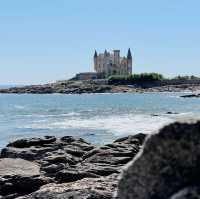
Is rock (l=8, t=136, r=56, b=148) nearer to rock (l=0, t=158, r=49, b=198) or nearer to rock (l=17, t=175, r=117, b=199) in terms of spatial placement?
rock (l=0, t=158, r=49, b=198)

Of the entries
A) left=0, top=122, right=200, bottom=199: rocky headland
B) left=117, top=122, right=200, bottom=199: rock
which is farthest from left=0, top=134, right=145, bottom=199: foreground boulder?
left=117, top=122, right=200, bottom=199: rock

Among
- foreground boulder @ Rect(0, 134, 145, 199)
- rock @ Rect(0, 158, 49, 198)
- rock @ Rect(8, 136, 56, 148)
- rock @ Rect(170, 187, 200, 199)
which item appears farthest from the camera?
rock @ Rect(8, 136, 56, 148)

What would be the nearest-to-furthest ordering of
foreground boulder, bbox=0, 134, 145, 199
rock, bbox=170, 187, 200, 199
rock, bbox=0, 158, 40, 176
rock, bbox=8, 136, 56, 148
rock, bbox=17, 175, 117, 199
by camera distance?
1. rock, bbox=170, 187, 200, 199
2. rock, bbox=17, 175, 117, 199
3. foreground boulder, bbox=0, 134, 145, 199
4. rock, bbox=0, 158, 40, 176
5. rock, bbox=8, 136, 56, 148

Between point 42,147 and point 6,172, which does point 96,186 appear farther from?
point 42,147

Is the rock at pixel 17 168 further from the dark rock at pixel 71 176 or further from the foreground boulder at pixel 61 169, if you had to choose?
the dark rock at pixel 71 176

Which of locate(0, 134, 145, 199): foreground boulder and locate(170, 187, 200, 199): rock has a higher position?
locate(170, 187, 200, 199): rock

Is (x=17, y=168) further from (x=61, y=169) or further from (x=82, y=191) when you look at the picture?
(x=82, y=191)

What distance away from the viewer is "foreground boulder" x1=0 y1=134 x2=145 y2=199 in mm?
12705

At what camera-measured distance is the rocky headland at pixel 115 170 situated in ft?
→ 16.1

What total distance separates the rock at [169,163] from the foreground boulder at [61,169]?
6913 mm

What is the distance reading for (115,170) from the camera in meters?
18.2

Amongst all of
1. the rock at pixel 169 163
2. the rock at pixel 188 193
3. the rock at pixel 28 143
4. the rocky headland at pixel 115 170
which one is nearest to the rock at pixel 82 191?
the rocky headland at pixel 115 170

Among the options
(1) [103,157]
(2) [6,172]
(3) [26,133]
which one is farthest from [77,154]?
(3) [26,133]

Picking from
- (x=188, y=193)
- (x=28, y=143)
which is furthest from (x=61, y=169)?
(x=188, y=193)
